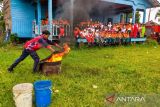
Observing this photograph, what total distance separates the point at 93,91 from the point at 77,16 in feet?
35.8

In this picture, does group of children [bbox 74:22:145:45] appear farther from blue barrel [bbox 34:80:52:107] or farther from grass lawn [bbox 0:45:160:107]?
blue barrel [bbox 34:80:52:107]

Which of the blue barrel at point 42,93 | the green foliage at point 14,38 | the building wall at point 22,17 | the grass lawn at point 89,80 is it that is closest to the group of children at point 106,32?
the grass lawn at point 89,80

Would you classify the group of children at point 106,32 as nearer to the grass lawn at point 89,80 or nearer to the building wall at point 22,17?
the grass lawn at point 89,80

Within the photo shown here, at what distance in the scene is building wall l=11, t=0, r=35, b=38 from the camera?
16016 mm

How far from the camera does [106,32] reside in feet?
45.6

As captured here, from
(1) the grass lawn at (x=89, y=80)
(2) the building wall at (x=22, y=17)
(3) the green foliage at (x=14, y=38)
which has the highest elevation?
(2) the building wall at (x=22, y=17)

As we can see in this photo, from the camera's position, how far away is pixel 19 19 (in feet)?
53.4

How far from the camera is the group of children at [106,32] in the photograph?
1320 centimetres

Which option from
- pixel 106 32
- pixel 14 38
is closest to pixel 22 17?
pixel 14 38

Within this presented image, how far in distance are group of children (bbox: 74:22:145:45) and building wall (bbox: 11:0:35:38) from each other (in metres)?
4.48

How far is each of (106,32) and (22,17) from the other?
21.0 ft

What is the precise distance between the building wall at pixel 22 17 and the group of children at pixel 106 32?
448 cm

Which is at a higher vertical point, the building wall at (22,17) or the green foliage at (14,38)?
the building wall at (22,17)

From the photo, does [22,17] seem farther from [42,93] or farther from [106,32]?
[42,93]
